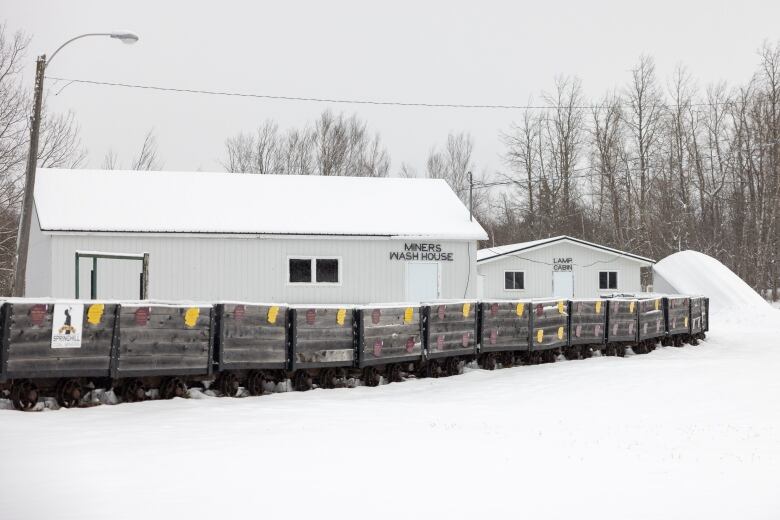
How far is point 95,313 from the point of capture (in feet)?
41.7

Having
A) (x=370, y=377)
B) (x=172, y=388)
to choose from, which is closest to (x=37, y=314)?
(x=172, y=388)

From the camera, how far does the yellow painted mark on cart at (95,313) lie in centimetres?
1267

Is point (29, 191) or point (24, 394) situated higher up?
point (29, 191)

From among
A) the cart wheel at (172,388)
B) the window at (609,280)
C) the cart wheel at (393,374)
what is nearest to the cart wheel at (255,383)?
the cart wheel at (172,388)

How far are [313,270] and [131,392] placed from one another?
554 inches

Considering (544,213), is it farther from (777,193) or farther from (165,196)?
(165,196)

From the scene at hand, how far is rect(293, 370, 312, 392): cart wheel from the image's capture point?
50.4ft

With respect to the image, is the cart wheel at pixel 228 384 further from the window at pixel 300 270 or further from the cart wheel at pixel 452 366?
the window at pixel 300 270

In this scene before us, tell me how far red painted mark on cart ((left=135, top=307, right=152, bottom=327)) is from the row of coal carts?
0.01 m

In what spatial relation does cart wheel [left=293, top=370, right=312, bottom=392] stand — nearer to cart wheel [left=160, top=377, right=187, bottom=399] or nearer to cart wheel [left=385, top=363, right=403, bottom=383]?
cart wheel [left=385, top=363, right=403, bottom=383]

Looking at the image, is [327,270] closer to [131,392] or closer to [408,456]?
[131,392]

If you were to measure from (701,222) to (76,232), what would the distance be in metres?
45.0

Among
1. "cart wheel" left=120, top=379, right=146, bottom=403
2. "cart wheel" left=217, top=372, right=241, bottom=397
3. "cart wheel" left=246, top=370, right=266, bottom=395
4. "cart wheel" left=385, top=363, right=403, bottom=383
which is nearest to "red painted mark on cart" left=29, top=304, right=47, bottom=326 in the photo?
"cart wheel" left=120, top=379, right=146, bottom=403

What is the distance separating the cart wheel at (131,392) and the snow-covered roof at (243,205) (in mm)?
12654
